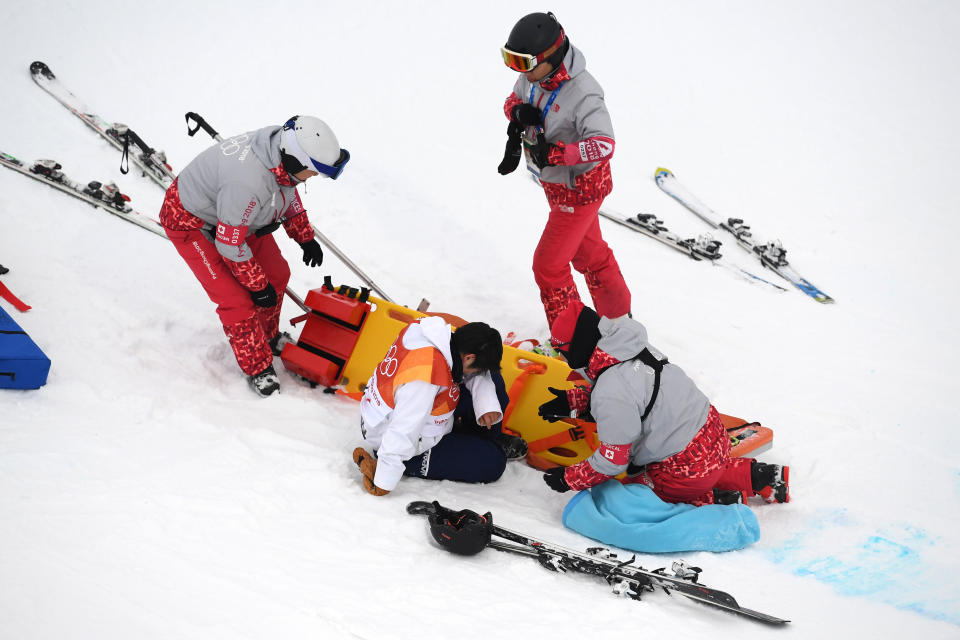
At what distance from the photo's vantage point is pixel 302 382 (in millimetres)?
4742

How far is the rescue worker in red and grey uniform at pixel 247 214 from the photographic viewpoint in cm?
394

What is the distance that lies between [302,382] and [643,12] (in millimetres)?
7750

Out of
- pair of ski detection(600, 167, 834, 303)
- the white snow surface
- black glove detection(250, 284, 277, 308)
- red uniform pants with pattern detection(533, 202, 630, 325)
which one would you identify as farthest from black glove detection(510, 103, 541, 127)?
pair of ski detection(600, 167, 834, 303)

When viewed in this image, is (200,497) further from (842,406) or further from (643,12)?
(643,12)

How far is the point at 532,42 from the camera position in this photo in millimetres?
4035

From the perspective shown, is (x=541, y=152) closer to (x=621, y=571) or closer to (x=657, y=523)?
(x=657, y=523)

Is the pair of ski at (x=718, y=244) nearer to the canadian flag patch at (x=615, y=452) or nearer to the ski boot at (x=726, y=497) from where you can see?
the ski boot at (x=726, y=497)

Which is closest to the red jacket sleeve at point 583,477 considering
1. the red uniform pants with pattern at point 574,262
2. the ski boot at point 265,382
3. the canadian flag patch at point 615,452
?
the canadian flag patch at point 615,452

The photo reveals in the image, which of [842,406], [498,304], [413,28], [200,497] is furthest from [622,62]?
[200,497]

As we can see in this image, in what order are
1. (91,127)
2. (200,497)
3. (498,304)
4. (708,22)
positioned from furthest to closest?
(708,22) → (91,127) → (498,304) → (200,497)

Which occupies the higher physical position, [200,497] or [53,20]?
[53,20]

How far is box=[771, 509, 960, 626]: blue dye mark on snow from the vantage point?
3.24m

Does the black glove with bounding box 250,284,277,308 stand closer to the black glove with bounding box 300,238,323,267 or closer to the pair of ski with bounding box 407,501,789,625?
the black glove with bounding box 300,238,323,267

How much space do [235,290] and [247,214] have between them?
0.54 meters
